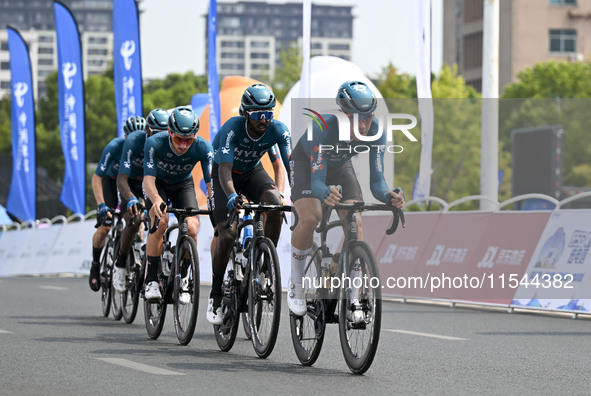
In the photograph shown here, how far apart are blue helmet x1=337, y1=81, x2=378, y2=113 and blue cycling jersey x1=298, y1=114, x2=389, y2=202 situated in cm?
18

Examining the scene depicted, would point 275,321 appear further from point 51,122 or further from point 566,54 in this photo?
point 566,54

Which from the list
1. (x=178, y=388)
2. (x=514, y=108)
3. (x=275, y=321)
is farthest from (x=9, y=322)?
(x=514, y=108)

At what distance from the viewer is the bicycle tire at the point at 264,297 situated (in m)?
9.40

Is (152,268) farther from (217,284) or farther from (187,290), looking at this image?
(217,284)

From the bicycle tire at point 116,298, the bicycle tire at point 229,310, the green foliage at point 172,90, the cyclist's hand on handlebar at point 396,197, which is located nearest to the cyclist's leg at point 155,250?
the bicycle tire at point 229,310

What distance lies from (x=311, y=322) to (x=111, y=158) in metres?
5.77

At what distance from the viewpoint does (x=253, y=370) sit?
29.6 ft

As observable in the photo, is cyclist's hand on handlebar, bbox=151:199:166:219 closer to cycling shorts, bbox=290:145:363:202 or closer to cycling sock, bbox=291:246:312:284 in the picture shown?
cycling sock, bbox=291:246:312:284

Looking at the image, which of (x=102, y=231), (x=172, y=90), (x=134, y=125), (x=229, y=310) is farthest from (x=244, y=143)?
(x=172, y=90)

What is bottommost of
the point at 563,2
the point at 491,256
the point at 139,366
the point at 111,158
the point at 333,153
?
the point at 491,256

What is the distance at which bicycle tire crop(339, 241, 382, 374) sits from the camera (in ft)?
27.4

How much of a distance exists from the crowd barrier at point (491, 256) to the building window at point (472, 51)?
8982 cm

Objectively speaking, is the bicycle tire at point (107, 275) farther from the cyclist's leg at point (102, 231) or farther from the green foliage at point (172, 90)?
the green foliage at point (172, 90)

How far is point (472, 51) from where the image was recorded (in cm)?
11006
